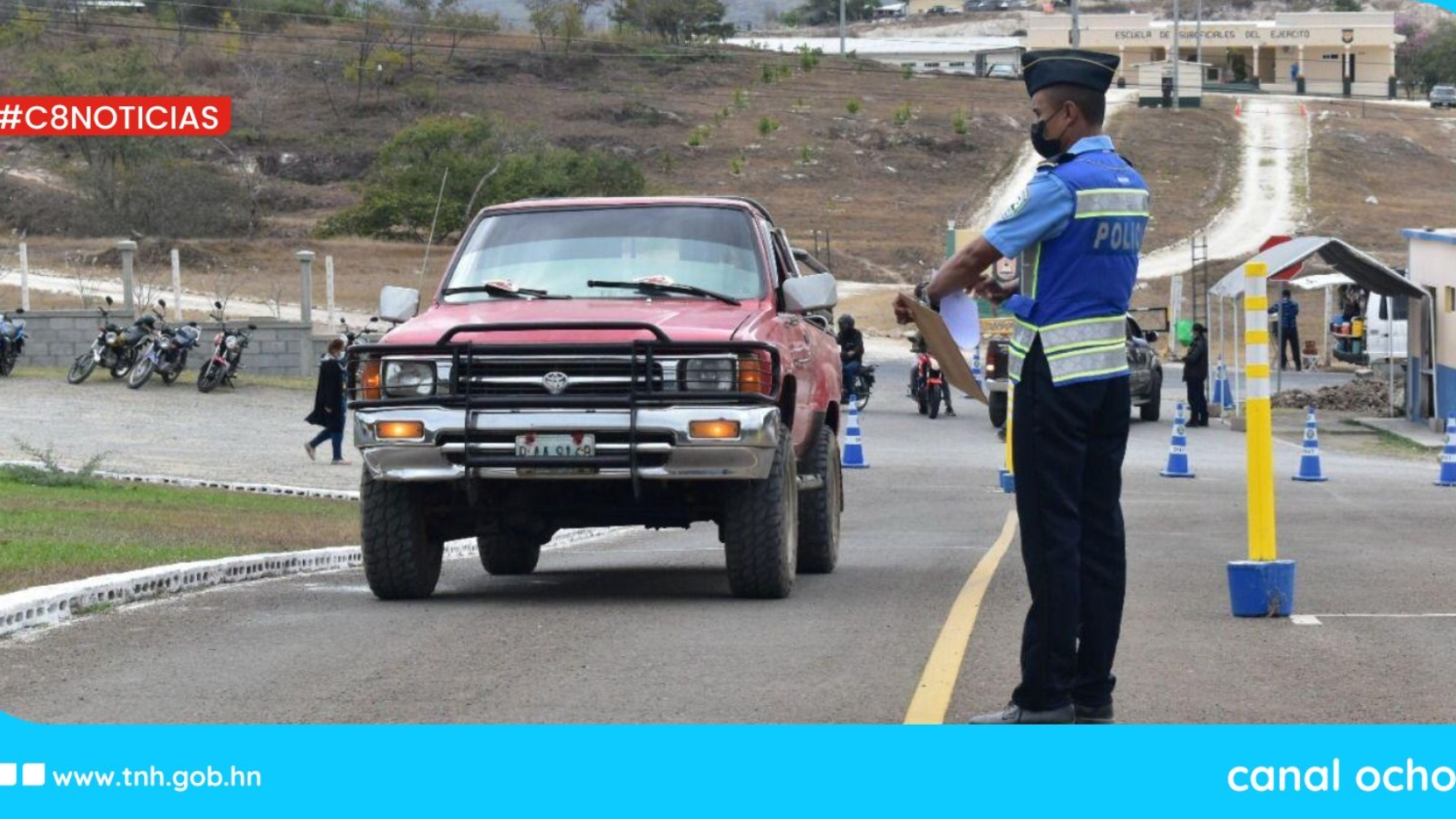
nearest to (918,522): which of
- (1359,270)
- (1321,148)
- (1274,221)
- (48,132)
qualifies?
(1359,270)

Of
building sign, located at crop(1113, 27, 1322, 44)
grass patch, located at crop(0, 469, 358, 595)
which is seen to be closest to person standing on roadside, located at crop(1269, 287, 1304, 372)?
grass patch, located at crop(0, 469, 358, 595)

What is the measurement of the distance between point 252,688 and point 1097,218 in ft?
11.8

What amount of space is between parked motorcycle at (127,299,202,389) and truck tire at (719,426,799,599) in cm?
2629

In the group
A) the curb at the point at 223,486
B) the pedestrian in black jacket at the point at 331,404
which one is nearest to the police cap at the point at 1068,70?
the curb at the point at 223,486

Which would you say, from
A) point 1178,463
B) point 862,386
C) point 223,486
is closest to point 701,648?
point 223,486

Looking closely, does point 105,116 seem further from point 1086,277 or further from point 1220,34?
point 1220,34

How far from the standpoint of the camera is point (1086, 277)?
21.7 feet

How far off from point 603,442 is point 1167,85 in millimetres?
106780

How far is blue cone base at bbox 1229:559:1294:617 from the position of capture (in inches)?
383

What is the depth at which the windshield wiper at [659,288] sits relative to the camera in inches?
456

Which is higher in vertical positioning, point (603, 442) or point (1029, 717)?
point (603, 442)

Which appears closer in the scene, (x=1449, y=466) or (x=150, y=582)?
(x=150, y=582)

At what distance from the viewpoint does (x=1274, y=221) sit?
82.1m

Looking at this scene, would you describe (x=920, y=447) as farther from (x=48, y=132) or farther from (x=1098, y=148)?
(x=48, y=132)
